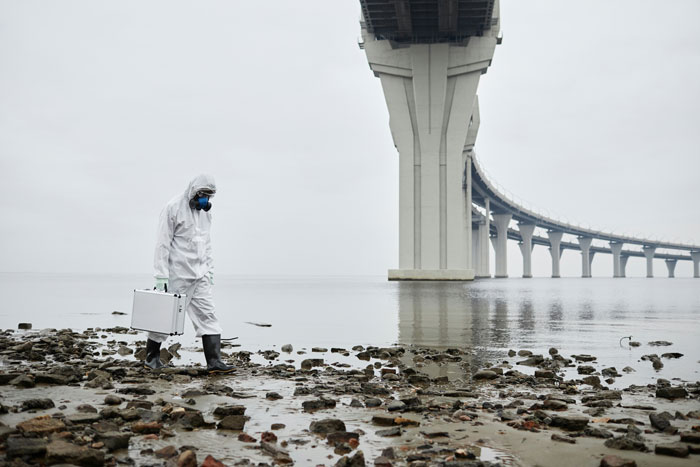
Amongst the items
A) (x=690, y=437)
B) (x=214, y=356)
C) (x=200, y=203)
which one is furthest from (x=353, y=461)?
(x=200, y=203)

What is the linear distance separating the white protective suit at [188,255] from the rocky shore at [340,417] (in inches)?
26.2

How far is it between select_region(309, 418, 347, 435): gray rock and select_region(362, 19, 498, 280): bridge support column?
51559 millimetres

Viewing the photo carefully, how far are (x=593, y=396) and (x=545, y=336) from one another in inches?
253

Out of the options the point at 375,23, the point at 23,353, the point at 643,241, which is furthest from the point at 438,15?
the point at 643,241

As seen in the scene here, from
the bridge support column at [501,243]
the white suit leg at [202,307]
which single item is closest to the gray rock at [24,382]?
the white suit leg at [202,307]

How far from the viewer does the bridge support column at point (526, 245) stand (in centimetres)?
10503

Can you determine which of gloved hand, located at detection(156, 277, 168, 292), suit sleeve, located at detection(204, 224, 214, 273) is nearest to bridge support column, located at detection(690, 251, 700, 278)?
suit sleeve, located at detection(204, 224, 214, 273)

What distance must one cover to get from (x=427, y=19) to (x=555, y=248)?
71.6 meters

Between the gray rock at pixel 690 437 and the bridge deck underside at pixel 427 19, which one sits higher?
the bridge deck underside at pixel 427 19

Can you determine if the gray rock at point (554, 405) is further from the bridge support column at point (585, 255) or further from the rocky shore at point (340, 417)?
the bridge support column at point (585, 255)

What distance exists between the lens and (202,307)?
6.88 meters

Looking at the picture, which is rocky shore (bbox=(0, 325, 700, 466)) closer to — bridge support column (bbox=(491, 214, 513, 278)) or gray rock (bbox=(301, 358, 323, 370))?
gray rock (bbox=(301, 358, 323, 370))

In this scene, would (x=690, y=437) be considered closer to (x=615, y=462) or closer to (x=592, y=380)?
(x=615, y=462)

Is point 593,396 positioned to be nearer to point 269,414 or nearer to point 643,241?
point 269,414
